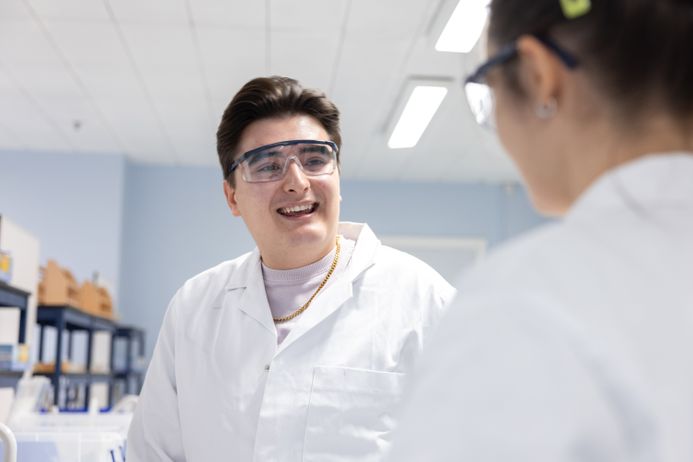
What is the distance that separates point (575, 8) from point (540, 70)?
5 centimetres

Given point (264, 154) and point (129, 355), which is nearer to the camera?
point (264, 154)

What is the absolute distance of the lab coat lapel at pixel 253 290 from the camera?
1.58 metres

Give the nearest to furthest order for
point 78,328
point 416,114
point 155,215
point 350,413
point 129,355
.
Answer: point 350,413 < point 416,114 < point 78,328 < point 129,355 < point 155,215

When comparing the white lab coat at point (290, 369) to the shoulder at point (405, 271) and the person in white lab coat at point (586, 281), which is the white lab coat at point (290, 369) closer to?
the shoulder at point (405, 271)

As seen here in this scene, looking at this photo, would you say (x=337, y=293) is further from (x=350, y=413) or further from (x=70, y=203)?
(x=70, y=203)

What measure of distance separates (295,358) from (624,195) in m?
1.04

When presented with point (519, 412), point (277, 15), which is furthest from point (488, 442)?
point (277, 15)

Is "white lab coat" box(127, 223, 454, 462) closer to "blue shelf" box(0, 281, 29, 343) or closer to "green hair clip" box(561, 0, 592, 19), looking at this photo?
"green hair clip" box(561, 0, 592, 19)

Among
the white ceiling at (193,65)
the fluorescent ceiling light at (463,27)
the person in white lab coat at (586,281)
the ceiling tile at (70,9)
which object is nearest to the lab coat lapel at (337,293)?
the person in white lab coat at (586,281)

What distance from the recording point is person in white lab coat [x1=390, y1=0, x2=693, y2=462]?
1.51 feet

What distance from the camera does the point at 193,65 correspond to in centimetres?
480

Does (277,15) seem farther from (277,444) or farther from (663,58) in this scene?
(663,58)

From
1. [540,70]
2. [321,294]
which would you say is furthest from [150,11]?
[540,70]

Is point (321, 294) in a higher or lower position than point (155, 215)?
lower
